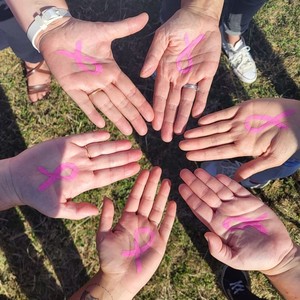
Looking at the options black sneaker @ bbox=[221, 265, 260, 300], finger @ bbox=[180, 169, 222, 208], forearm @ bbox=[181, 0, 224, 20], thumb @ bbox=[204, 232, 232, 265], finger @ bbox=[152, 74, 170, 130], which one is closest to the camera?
thumb @ bbox=[204, 232, 232, 265]

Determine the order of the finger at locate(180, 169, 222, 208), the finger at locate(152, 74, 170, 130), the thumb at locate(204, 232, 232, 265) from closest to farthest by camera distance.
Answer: the thumb at locate(204, 232, 232, 265) < the finger at locate(180, 169, 222, 208) < the finger at locate(152, 74, 170, 130)

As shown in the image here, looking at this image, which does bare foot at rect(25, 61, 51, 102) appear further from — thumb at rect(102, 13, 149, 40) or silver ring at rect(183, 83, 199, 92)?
silver ring at rect(183, 83, 199, 92)

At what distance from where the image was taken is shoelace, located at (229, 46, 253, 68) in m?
3.51

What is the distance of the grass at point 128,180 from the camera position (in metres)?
3.10

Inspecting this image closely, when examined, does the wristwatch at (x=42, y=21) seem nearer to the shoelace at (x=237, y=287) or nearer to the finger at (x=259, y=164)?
the finger at (x=259, y=164)

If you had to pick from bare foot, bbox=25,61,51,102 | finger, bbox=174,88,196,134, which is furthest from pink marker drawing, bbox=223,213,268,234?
bare foot, bbox=25,61,51,102

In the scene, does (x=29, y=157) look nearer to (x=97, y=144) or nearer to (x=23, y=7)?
(x=97, y=144)

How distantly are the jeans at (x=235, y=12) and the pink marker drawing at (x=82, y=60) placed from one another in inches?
35.9

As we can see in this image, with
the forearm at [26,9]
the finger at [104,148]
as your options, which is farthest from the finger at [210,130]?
the forearm at [26,9]

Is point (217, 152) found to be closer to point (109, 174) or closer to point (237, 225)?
point (237, 225)

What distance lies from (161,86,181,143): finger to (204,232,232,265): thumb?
740 mm

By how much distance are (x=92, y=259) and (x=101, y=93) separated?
52.8 inches

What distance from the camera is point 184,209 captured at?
326 cm

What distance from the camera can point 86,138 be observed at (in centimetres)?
253
